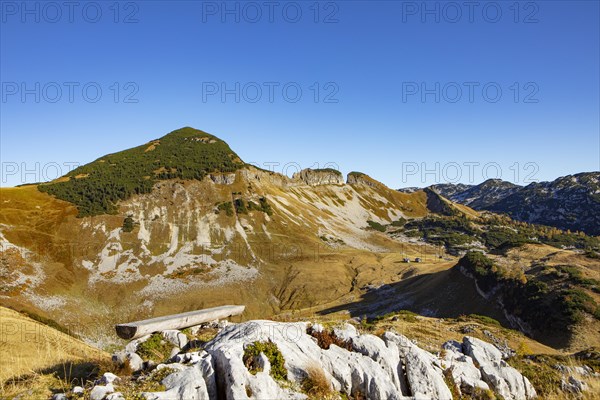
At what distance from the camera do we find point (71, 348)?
18500mm

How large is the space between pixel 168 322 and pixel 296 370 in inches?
268

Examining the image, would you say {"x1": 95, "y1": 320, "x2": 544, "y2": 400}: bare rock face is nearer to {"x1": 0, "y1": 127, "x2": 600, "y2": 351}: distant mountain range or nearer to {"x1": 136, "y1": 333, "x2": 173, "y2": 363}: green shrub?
{"x1": 136, "y1": 333, "x2": 173, "y2": 363}: green shrub

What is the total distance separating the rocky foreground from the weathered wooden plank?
23.8 inches

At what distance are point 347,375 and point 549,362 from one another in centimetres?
1482

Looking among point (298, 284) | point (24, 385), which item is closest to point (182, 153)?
point (298, 284)

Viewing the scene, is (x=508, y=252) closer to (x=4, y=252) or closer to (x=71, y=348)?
(x=71, y=348)

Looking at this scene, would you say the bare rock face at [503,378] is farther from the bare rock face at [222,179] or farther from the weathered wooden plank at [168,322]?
the bare rock face at [222,179]

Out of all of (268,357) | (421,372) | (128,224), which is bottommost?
(421,372)

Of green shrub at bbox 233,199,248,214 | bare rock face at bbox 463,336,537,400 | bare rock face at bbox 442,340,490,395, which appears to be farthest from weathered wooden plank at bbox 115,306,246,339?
green shrub at bbox 233,199,248,214

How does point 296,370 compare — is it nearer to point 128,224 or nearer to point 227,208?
point 128,224

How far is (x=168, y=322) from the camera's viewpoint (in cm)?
1385

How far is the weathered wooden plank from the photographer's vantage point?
41.3 ft

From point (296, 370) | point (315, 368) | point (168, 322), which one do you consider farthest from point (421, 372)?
point (168, 322)

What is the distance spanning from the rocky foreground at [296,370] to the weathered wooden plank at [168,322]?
0.61m
